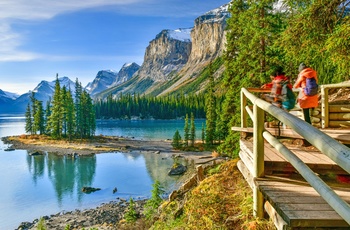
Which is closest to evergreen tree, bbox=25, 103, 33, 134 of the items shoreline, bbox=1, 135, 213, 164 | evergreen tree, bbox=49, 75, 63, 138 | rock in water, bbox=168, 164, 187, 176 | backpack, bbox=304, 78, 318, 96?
shoreline, bbox=1, 135, 213, 164

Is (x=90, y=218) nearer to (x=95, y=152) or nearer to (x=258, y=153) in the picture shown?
(x=258, y=153)

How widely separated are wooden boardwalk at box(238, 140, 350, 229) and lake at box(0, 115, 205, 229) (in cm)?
2182

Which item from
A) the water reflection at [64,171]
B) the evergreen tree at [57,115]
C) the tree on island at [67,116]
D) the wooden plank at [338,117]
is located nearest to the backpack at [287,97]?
the wooden plank at [338,117]

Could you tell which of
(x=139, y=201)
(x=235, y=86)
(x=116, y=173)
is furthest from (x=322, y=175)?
(x=116, y=173)

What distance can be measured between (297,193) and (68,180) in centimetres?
3307

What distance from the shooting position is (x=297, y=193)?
11.1ft

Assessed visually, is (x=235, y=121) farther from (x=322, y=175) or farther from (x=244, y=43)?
(x=322, y=175)

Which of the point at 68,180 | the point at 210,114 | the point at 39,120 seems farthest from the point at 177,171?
the point at 39,120

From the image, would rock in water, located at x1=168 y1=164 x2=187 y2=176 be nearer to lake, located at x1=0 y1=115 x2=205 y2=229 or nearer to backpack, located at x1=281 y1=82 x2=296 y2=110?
lake, located at x1=0 y1=115 x2=205 y2=229

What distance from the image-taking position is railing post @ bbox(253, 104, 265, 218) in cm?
384

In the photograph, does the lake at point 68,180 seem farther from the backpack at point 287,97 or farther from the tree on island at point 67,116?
the backpack at point 287,97

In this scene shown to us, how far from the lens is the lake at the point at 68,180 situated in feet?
80.6

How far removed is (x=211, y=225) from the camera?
18.4ft

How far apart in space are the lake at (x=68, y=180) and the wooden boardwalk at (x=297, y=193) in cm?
2182
